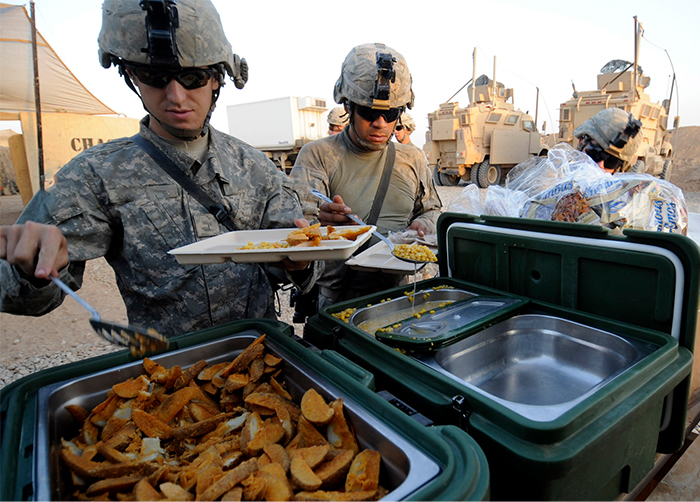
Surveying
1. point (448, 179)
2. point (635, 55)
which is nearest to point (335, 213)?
point (635, 55)

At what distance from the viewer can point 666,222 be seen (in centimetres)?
178

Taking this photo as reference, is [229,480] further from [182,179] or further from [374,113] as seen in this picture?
[374,113]

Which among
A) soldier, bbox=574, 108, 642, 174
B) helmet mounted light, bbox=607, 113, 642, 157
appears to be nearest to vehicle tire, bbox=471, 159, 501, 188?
soldier, bbox=574, 108, 642, 174

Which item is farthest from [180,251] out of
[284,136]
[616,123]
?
[284,136]

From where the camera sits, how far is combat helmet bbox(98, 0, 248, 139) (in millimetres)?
1510

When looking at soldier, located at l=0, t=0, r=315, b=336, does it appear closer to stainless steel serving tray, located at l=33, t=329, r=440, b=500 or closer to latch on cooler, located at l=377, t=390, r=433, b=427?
stainless steel serving tray, located at l=33, t=329, r=440, b=500

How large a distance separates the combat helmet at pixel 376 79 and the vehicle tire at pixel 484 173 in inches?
561

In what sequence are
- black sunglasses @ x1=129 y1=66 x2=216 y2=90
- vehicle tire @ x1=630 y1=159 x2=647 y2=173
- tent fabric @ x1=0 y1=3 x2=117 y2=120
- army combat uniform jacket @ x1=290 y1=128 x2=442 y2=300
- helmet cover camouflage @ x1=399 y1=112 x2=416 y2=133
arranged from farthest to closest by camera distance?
vehicle tire @ x1=630 y1=159 x2=647 y2=173 < tent fabric @ x1=0 y1=3 x2=117 y2=120 < helmet cover camouflage @ x1=399 y1=112 x2=416 y2=133 < army combat uniform jacket @ x1=290 y1=128 x2=442 y2=300 < black sunglasses @ x1=129 y1=66 x2=216 y2=90

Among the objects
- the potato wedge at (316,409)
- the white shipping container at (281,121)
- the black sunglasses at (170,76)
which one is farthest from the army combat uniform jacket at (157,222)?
the white shipping container at (281,121)

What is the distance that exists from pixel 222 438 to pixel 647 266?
1.30 metres

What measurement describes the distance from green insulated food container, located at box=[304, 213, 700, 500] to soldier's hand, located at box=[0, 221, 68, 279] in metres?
0.87

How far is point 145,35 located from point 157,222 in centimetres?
73

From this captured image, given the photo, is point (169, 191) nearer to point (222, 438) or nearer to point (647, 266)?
point (222, 438)

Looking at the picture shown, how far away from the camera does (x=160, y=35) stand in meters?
1.50
